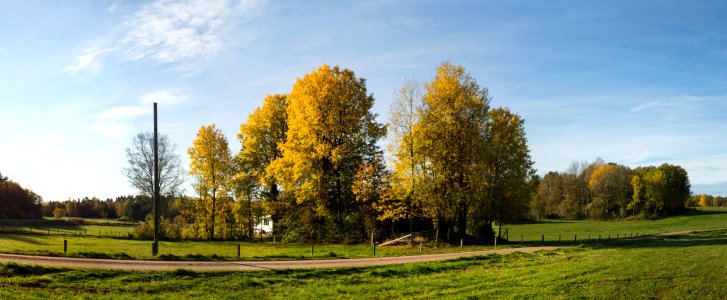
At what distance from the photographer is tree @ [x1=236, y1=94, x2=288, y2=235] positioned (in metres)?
50.2

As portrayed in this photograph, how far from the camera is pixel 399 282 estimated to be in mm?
18438

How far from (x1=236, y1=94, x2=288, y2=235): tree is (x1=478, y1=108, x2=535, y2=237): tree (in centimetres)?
2148

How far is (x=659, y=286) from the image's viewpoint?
16375 millimetres

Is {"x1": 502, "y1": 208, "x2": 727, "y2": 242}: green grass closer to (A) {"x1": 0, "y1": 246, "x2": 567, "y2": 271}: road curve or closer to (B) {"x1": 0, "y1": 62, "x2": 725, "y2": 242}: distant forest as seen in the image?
(B) {"x1": 0, "y1": 62, "x2": 725, "y2": 242}: distant forest

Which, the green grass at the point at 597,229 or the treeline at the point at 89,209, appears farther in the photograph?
the treeline at the point at 89,209

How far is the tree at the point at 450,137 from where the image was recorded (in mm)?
38625

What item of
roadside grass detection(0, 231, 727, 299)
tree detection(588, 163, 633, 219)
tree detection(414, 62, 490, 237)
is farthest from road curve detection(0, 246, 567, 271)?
tree detection(588, 163, 633, 219)

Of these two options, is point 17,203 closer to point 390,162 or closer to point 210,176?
point 210,176

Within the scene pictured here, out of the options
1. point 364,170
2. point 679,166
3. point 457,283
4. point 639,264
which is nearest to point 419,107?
point 364,170

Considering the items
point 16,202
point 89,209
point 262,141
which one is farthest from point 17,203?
point 262,141

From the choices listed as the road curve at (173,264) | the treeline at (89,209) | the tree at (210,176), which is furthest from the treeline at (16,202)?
the road curve at (173,264)

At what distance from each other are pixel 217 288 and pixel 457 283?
8.70 meters

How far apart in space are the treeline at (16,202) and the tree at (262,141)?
72.8m

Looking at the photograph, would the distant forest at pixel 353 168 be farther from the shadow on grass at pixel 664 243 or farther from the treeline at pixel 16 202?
the treeline at pixel 16 202
